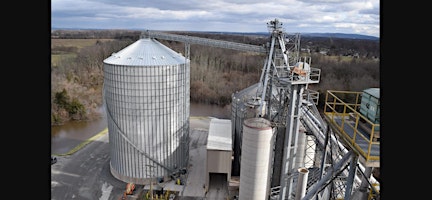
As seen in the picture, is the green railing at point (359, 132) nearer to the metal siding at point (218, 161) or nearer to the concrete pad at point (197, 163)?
the metal siding at point (218, 161)

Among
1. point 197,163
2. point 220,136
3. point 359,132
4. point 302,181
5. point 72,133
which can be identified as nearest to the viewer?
point 359,132

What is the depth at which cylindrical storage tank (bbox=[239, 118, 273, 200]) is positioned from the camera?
56.9 feet

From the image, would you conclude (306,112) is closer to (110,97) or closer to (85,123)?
(110,97)

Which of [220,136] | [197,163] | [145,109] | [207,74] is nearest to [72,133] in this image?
[197,163]

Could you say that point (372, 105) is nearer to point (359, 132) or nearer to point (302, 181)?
point (359, 132)

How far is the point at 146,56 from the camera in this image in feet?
67.6

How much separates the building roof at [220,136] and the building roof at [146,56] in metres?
6.11

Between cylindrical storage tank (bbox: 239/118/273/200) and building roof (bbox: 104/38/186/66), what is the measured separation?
7.51 metres

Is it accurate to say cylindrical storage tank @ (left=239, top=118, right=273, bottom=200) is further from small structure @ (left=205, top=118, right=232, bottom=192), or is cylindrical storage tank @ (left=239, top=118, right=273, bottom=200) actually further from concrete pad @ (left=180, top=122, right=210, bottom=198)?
concrete pad @ (left=180, top=122, right=210, bottom=198)

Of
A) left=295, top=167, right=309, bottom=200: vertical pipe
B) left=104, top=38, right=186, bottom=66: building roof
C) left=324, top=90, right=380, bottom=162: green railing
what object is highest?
left=104, top=38, right=186, bottom=66: building roof

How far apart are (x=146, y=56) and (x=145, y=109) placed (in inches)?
151

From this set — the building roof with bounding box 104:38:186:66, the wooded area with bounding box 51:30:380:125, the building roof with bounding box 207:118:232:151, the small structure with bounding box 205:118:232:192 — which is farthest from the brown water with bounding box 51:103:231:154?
the small structure with bounding box 205:118:232:192

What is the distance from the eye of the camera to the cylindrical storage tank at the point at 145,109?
20078mm

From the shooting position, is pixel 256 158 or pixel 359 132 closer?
pixel 359 132
